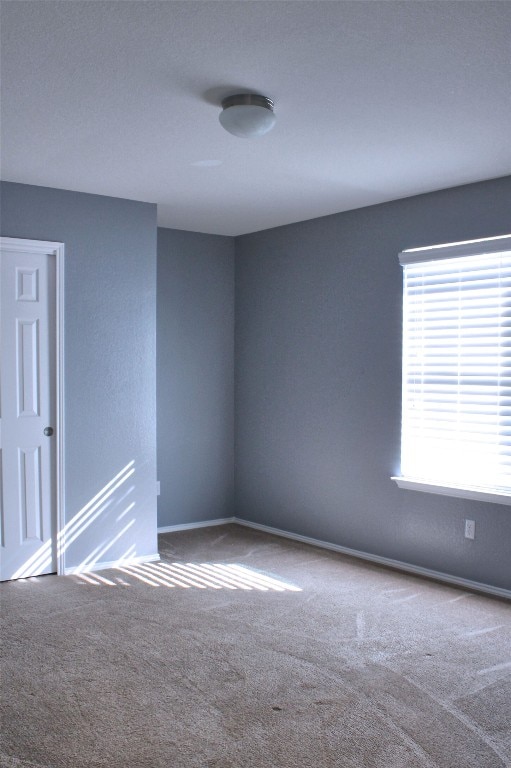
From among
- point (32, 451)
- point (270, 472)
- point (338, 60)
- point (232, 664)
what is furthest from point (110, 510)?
point (338, 60)

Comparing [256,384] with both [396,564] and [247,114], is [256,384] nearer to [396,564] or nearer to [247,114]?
[396,564]

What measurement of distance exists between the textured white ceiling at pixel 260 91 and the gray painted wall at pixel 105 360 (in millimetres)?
257

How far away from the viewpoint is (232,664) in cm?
308

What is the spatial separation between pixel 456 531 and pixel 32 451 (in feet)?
8.64

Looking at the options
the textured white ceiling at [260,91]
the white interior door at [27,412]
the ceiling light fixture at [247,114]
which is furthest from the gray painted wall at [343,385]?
the white interior door at [27,412]

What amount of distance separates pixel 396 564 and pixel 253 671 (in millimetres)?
1824

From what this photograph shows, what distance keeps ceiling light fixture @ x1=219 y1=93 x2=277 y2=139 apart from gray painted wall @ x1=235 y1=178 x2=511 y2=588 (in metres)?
1.72

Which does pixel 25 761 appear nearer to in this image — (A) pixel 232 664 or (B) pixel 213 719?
(B) pixel 213 719

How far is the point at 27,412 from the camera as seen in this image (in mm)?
4344

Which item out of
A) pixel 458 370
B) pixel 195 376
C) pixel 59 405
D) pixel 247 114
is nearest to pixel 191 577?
pixel 59 405

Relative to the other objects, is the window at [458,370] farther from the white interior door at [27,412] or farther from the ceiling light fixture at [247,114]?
the white interior door at [27,412]

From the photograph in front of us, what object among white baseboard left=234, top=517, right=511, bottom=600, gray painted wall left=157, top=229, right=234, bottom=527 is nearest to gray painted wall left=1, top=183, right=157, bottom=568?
gray painted wall left=157, top=229, right=234, bottom=527

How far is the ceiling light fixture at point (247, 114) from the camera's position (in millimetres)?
2818

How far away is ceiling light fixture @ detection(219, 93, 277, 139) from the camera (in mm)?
2818
